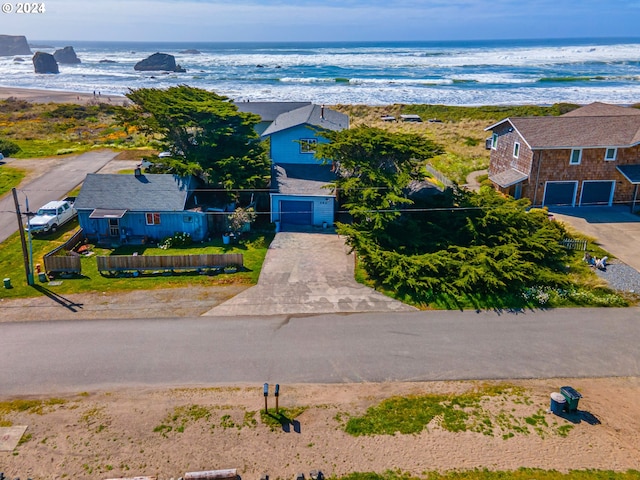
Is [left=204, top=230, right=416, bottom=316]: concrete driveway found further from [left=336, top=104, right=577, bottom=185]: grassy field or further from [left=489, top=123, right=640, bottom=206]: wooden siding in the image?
[left=336, top=104, right=577, bottom=185]: grassy field

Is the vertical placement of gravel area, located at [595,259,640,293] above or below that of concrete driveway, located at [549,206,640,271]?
below

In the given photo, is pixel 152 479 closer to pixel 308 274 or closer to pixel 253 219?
pixel 308 274

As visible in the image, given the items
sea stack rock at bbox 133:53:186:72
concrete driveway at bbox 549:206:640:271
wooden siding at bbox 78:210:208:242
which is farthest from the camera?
sea stack rock at bbox 133:53:186:72

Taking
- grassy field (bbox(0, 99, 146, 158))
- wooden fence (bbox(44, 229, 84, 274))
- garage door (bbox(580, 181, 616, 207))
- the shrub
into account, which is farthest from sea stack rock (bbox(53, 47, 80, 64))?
garage door (bbox(580, 181, 616, 207))

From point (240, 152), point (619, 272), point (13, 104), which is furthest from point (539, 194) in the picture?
point (13, 104)

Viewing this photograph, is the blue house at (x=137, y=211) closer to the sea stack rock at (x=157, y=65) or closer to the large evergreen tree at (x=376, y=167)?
the large evergreen tree at (x=376, y=167)

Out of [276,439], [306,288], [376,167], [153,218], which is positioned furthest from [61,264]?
[376,167]

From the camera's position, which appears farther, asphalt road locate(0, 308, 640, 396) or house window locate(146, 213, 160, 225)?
house window locate(146, 213, 160, 225)

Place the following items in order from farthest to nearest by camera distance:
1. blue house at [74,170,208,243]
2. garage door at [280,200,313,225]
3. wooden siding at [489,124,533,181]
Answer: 1. wooden siding at [489,124,533,181]
2. garage door at [280,200,313,225]
3. blue house at [74,170,208,243]
